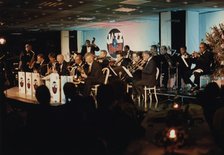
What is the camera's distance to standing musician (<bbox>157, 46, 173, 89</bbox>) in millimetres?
10984

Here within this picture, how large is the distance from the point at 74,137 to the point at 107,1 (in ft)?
27.8

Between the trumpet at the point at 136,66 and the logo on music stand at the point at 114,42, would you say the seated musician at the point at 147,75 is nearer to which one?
the trumpet at the point at 136,66

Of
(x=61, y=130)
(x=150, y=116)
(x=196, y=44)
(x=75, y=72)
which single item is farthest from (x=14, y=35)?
(x=61, y=130)

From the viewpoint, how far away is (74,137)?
3164 mm

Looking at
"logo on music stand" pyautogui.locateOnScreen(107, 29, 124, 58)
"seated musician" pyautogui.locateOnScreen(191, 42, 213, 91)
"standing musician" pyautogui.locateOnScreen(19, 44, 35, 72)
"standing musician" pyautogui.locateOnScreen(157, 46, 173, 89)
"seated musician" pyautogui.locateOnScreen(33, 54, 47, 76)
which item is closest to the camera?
"seated musician" pyautogui.locateOnScreen(191, 42, 213, 91)

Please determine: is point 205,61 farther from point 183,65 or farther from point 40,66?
point 40,66

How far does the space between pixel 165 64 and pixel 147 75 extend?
2.25 m

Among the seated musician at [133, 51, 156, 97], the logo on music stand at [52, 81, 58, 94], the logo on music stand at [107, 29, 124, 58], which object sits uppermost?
the logo on music stand at [107, 29, 124, 58]

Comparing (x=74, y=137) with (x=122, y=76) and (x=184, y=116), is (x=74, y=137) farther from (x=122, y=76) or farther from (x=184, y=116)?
(x=122, y=76)

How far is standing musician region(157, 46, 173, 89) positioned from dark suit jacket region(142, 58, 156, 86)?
6.17 ft

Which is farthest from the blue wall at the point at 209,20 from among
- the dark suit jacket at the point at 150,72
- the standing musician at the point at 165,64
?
the dark suit jacket at the point at 150,72

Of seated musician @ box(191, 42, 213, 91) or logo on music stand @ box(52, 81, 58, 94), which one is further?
seated musician @ box(191, 42, 213, 91)

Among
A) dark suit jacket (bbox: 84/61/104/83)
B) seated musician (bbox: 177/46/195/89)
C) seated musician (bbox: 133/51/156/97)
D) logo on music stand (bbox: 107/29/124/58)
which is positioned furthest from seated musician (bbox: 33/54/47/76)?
logo on music stand (bbox: 107/29/124/58)

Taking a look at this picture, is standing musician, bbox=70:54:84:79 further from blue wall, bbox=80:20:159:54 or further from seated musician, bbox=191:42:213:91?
blue wall, bbox=80:20:159:54
